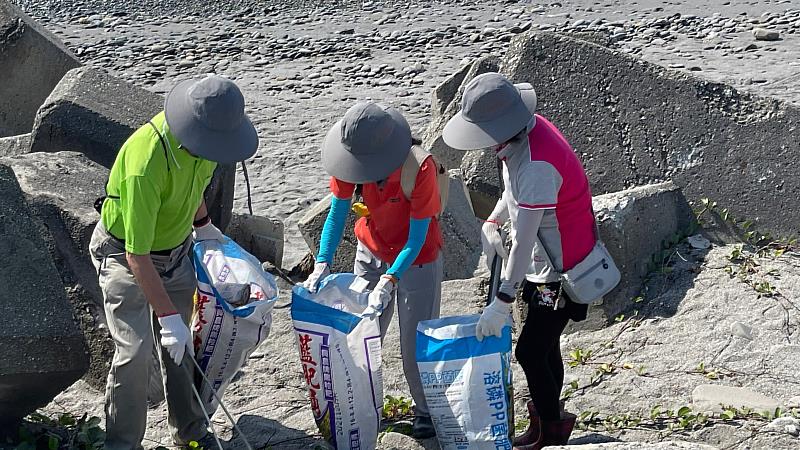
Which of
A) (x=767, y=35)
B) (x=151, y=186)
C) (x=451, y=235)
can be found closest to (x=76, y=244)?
(x=151, y=186)

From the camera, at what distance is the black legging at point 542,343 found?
3678 millimetres

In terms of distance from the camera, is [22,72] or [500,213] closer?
[500,213]

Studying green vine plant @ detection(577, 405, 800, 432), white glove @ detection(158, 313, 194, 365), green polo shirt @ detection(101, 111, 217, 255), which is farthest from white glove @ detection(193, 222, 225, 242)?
green vine plant @ detection(577, 405, 800, 432)

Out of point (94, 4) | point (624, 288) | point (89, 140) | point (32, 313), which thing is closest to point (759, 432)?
point (624, 288)

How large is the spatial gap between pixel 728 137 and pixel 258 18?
8.62m

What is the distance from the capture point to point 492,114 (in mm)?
3439

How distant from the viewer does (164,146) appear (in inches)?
133

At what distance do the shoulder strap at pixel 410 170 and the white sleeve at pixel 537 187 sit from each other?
0.45 m

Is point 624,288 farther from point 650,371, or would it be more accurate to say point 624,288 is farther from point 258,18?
point 258,18

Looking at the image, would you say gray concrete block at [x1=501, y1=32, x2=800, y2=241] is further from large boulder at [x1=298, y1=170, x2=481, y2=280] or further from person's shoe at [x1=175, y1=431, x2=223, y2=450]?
person's shoe at [x1=175, y1=431, x2=223, y2=450]

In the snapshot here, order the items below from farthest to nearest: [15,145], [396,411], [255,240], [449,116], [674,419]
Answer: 1. [449,116]
2. [15,145]
3. [255,240]
4. [396,411]
5. [674,419]

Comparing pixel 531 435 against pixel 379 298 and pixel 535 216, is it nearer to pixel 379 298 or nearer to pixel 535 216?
pixel 379 298

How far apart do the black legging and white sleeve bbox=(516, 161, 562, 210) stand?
0.39 meters

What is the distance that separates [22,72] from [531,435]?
4.89m
